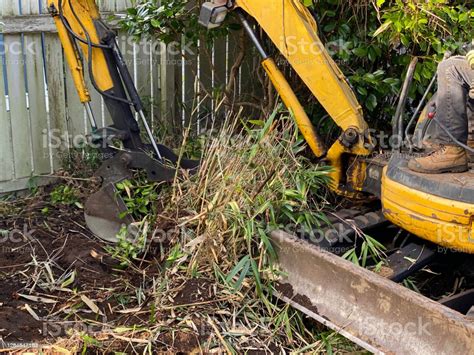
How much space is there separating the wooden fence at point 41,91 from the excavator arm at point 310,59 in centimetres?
110

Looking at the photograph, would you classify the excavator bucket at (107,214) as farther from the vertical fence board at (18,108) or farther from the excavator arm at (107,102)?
the vertical fence board at (18,108)

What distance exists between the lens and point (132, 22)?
5.50 meters

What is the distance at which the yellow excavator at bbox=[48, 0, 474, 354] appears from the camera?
3324 mm

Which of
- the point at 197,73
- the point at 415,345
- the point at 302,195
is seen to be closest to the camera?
the point at 415,345

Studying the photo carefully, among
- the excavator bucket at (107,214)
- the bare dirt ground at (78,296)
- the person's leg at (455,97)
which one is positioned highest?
the person's leg at (455,97)

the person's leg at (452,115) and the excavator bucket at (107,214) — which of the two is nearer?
the person's leg at (452,115)

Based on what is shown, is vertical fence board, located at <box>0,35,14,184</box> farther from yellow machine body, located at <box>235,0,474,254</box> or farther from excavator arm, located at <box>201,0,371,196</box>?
yellow machine body, located at <box>235,0,474,254</box>

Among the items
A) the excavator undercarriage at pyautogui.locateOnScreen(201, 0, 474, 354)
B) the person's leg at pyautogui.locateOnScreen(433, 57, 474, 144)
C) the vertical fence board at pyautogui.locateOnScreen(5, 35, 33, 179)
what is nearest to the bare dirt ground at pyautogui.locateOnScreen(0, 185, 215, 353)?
the excavator undercarriage at pyautogui.locateOnScreen(201, 0, 474, 354)

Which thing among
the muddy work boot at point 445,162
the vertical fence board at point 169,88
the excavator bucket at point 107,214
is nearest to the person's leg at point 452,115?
the muddy work boot at point 445,162

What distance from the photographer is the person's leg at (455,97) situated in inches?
145

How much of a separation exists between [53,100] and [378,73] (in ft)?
8.20

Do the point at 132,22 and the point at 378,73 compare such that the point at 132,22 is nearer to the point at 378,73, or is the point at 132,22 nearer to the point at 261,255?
the point at 378,73

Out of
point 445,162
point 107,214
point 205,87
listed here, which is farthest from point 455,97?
point 205,87

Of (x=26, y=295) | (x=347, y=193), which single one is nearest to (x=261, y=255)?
(x=347, y=193)
